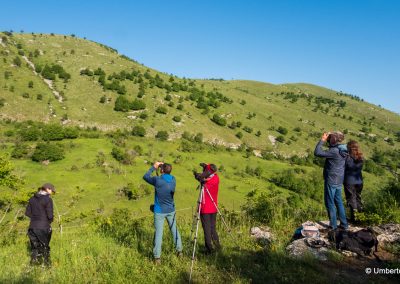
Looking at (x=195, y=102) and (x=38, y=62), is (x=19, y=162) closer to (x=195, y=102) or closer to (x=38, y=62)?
(x=38, y=62)

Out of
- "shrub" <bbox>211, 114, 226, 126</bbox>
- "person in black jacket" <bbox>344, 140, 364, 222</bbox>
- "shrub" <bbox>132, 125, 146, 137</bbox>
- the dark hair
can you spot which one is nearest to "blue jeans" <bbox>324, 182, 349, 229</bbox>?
"person in black jacket" <bbox>344, 140, 364, 222</bbox>

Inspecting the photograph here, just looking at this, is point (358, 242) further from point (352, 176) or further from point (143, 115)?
point (143, 115)

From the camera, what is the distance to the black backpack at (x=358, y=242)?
7363 millimetres

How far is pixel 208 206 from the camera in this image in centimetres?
788

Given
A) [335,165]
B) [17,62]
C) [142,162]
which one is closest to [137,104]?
[142,162]

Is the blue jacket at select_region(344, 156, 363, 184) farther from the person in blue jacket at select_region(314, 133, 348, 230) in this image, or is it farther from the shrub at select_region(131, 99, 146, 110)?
the shrub at select_region(131, 99, 146, 110)

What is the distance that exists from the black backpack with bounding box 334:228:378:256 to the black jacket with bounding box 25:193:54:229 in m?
6.64

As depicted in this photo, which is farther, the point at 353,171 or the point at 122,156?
the point at 122,156

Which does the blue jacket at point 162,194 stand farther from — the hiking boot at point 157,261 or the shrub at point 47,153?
the shrub at point 47,153

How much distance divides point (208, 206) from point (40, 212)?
3918 millimetres

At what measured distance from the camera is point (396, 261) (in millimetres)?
6801

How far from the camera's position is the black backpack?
7363 mm

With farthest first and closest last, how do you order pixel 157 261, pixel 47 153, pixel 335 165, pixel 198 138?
pixel 198 138, pixel 47 153, pixel 335 165, pixel 157 261

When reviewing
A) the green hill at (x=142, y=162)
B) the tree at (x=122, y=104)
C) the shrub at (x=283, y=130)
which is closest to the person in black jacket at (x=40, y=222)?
the green hill at (x=142, y=162)
